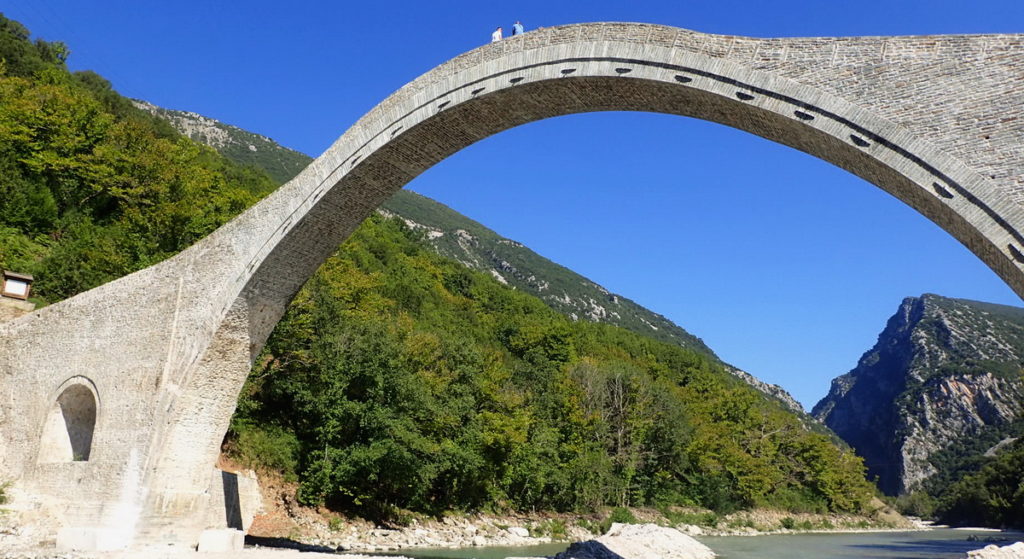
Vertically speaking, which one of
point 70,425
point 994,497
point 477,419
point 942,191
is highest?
point 942,191

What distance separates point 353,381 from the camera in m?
19.9

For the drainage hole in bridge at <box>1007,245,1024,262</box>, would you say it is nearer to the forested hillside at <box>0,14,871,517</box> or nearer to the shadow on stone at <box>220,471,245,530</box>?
the shadow on stone at <box>220,471,245,530</box>

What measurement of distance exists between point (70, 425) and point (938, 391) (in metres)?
98.0

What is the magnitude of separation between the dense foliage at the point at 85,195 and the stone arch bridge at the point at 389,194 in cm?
793

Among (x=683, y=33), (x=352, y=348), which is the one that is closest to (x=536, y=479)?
(x=352, y=348)

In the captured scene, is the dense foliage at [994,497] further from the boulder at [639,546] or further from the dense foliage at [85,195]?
the dense foliage at [85,195]

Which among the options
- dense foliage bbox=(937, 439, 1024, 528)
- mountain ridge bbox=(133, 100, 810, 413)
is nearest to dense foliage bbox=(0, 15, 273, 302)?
dense foliage bbox=(937, 439, 1024, 528)

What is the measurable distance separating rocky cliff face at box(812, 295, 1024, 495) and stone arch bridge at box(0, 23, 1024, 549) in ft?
247

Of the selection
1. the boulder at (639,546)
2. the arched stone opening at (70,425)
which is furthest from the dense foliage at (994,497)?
the arched stone opening at (70,425)

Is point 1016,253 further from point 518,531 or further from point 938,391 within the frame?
point 938,391

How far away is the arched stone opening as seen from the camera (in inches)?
466

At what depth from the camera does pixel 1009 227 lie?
5.40m

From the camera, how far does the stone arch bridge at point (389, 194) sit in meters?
5.79

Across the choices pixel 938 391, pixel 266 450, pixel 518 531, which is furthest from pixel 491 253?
pixel 266 450
